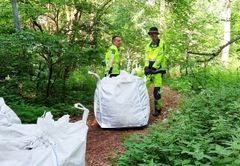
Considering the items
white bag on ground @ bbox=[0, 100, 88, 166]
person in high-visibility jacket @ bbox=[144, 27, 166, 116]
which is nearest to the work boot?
person in high-visibility jacket @ bbox=[144, 27, 166, 116]

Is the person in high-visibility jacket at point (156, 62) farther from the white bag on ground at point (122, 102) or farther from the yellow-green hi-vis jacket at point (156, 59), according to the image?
the white bag on ground at point (122, 102)

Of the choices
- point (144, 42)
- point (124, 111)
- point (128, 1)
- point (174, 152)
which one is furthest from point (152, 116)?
point (128, 1)

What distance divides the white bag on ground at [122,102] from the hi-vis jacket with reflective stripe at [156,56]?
2.30ft

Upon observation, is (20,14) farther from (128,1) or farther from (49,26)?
(128,1)

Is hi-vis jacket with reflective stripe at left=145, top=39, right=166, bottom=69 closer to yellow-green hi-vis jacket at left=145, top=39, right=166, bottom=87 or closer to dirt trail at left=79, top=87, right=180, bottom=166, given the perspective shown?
yellow-green hi-vis jacket at left=145, top=39, right=166, bottom=87

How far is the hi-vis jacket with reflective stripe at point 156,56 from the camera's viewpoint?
6.80 metres

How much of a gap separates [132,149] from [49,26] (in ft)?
20.1

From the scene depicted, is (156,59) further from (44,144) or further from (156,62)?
(44,144)

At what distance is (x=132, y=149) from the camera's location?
3648 mm

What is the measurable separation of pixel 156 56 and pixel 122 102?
4.46ft

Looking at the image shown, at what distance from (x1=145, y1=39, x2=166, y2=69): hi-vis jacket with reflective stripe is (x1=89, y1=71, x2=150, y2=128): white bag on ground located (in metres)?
0.70

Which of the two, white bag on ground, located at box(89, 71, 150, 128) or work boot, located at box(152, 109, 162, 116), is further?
work boot, located at box(152, 109, 162, 116)

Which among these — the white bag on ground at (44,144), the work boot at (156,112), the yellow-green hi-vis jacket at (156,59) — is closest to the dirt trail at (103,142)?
the work boot at (156,112)

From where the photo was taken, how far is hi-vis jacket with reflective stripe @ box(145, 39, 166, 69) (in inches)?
268
